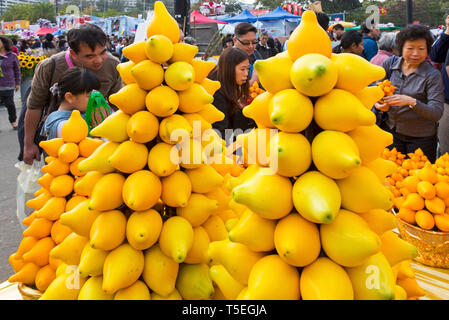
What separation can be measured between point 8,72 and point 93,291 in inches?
324

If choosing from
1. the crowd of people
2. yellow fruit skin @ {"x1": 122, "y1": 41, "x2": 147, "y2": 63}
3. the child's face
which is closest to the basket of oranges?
the crowd of people

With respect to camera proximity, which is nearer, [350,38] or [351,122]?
[351,122]

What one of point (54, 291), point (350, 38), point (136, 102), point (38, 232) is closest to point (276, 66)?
point (136, 102)

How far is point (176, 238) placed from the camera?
1.03 meters

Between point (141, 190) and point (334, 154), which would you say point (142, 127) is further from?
point (334, 154)

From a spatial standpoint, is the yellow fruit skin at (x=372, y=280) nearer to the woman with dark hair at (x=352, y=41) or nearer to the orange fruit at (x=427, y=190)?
the orange fruit at (x=427, y=190)

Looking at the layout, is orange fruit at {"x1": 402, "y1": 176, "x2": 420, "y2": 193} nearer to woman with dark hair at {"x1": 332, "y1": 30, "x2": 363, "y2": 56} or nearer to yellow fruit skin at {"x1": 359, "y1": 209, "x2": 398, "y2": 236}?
yellow fruit skin at {"x1": 359, "y1": 209, "x2": 398, "y2": 236}

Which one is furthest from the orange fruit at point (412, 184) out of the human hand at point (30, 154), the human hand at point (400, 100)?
the human hand at point (30, 154)

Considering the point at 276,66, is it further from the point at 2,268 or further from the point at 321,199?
the point at 2,268

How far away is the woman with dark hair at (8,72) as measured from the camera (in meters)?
7.58

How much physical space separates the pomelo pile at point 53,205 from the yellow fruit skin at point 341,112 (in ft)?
3.34

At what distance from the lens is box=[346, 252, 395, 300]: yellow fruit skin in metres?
0.76

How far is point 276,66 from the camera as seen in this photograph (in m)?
0.85

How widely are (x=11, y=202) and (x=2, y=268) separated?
1.61 metres
